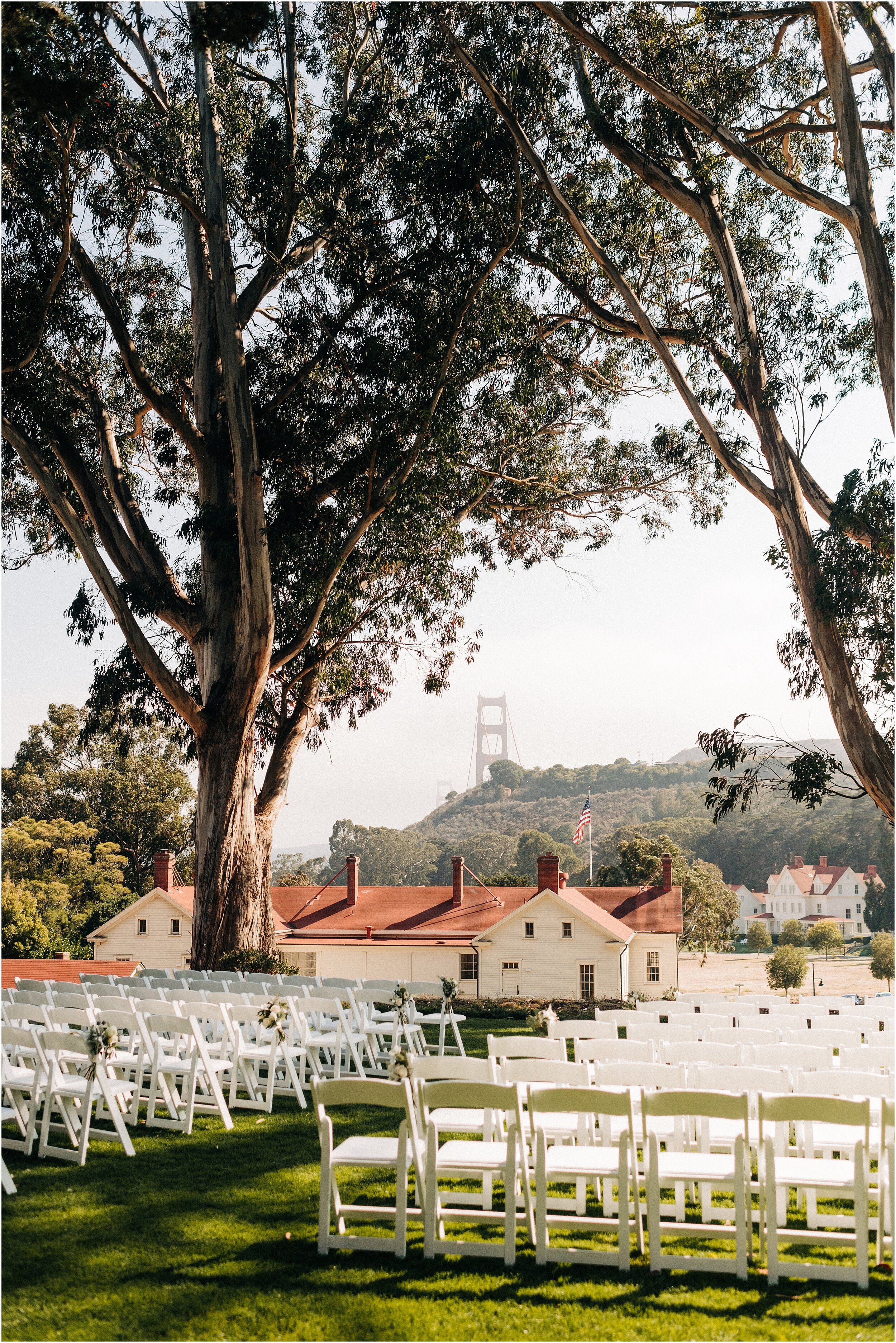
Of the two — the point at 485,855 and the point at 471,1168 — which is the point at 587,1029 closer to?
the point at 471,1168

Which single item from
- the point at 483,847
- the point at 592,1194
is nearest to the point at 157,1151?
the point at 592,1194

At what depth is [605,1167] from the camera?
4309 mm

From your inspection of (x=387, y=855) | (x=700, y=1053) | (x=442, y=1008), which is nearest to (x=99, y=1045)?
(x=700, y=1053)

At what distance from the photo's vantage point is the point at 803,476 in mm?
9055

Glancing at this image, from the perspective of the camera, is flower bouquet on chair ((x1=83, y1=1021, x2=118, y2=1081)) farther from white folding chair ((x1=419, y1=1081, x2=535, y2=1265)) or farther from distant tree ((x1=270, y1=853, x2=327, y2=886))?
distant tree ((x1=270, y1=853, x2=327, y2=886))

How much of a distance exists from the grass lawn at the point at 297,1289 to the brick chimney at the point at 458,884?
104 feet

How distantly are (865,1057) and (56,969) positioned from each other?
16514 millimetres

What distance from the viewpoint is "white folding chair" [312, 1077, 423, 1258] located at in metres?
4.26

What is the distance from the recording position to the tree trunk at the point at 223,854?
1368 centimetres

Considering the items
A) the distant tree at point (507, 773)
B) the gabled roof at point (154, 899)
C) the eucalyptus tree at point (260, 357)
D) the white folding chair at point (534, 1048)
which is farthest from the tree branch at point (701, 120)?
the distant tree at point (507, 773)

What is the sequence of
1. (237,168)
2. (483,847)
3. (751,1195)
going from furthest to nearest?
(483,847) → (237,168) → (751,1195)

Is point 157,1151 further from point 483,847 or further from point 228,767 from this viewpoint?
point 483,847

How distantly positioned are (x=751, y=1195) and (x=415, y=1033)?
449cm

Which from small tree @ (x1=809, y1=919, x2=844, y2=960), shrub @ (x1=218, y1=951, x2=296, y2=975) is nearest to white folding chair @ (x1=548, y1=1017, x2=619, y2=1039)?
shrub @ (x1=218, y1=951, x2=296, y2=975)
